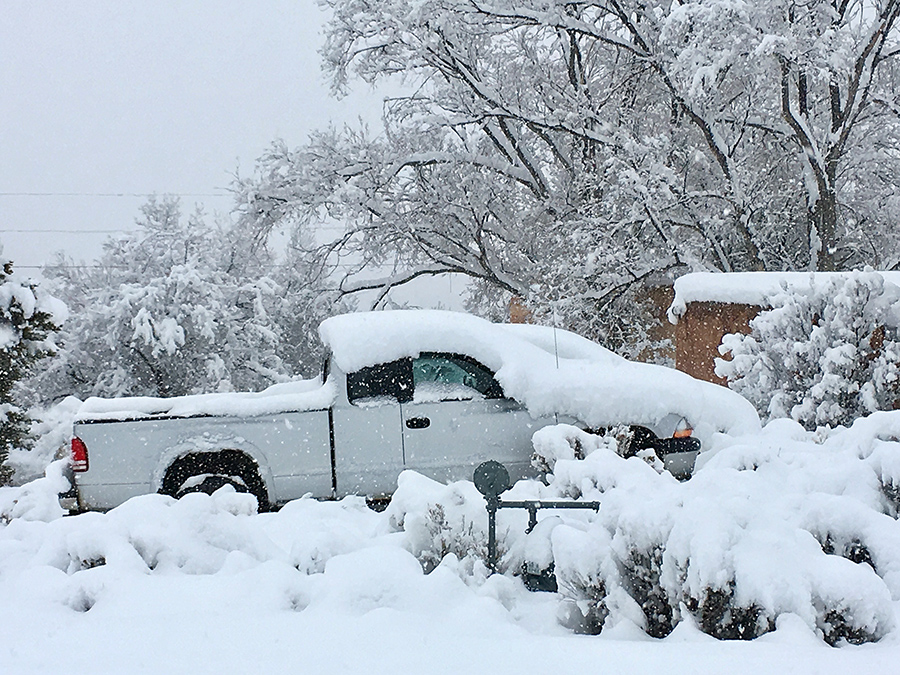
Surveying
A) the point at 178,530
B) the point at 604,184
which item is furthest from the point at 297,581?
the point at 604,184

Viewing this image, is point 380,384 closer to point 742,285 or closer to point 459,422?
point 459,422

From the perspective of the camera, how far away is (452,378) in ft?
17.8

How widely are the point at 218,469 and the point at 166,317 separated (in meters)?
11.3

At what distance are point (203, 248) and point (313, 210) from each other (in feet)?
14.7

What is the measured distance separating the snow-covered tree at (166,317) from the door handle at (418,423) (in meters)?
11.1

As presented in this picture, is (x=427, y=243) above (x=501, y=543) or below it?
above

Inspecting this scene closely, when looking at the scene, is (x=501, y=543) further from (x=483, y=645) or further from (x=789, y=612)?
(x=789, y=612)

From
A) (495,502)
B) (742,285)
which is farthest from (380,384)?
(742,285)

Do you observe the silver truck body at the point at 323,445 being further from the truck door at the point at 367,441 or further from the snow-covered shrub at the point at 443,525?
the snow-covered shrub at the point at 443,525

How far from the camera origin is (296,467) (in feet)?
17.2

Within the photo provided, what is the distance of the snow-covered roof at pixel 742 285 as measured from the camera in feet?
21.5

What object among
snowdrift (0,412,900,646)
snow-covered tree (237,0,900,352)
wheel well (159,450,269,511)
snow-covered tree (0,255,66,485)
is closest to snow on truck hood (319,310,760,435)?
wheel well (159,450,269,511)

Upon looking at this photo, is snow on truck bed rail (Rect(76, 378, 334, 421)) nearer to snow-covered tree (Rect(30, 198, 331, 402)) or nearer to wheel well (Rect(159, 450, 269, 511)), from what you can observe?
wheel well (Rect(159, 450, 269, 511))

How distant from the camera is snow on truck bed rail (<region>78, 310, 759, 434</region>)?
5266mm
